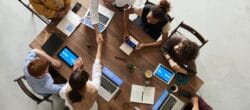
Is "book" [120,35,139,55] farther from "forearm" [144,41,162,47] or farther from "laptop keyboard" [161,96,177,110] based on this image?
"laptop keyboard" [161,96,177,110]

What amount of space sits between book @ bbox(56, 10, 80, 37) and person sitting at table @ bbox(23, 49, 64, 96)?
1.09ft

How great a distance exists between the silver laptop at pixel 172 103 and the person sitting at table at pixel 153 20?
589 millimetres

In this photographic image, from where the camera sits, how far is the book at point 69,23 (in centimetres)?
403

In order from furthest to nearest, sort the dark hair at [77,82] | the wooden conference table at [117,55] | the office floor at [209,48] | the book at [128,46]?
the office floor at [209,48] → the book at [128,46] → the wooden conference table at [117,55] → the dark hair at [77,82]

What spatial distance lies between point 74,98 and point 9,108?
1596 millimetres

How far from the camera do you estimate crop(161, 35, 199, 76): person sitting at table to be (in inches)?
151

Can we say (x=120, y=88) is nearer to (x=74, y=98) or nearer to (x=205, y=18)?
(x=74, y=98)

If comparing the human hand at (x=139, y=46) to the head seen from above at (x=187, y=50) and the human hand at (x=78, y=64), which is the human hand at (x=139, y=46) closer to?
the head seen from above at (x=187, y=50)

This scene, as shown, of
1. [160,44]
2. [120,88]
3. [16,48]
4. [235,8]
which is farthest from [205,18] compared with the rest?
[16,48]

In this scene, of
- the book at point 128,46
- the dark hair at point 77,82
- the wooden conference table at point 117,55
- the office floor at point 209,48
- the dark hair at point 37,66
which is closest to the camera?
the dark hair at point 77,82

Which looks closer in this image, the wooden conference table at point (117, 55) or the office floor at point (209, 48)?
the wooden conference table at point (117, 55)

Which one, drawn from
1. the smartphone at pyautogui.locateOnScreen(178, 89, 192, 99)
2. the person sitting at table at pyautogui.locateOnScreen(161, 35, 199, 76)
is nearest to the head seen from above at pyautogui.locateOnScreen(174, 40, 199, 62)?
the person sitting at table at pyautogui.locateOnScreen(161, 35, 199, 76)

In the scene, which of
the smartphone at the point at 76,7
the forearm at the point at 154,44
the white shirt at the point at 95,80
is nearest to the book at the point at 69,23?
the smartphone at the point at 76,7

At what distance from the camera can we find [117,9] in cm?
415
